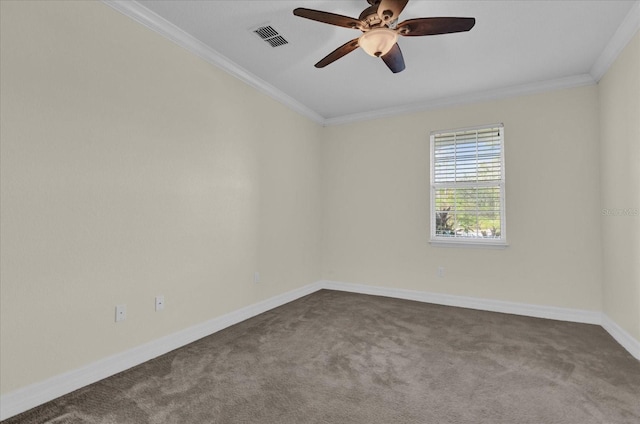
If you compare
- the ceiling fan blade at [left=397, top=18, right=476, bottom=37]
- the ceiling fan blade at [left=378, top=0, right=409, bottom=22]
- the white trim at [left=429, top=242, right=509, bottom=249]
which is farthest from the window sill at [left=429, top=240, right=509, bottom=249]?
the ceiling fan blade at [left=378, top=0, right=409, bottom=22]

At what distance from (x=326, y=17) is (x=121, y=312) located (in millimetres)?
2481

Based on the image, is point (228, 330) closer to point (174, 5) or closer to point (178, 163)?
point (178, 163)

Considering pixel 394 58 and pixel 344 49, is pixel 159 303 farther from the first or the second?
pixel 394 58

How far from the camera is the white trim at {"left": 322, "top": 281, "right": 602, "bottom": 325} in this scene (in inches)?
135

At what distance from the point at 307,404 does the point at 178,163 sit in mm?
2154

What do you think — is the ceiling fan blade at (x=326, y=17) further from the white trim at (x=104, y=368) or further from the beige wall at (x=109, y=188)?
the white trim at (x=104, y=368)

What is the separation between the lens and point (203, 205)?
3010 millimetres

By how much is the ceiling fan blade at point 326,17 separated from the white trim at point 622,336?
3.26 m

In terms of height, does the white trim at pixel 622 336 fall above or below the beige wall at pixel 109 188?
below

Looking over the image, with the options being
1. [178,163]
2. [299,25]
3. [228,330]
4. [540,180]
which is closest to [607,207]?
[540,180]

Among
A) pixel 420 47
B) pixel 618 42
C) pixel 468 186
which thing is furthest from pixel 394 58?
pixel 468 186

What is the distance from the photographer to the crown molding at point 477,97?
11.4 feet

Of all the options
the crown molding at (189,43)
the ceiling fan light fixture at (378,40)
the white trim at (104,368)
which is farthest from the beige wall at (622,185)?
the white trim at (104,368)

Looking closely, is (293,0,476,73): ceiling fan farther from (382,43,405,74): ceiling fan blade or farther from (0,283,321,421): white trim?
(0,283,321,421): white trim
